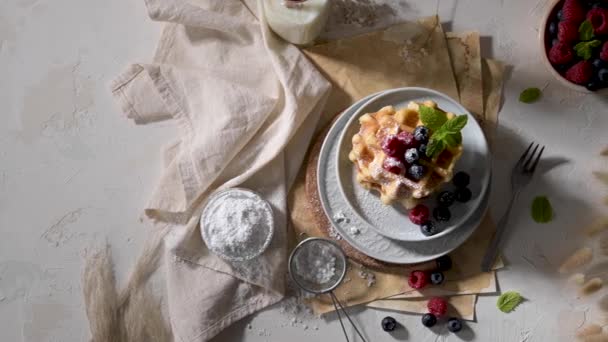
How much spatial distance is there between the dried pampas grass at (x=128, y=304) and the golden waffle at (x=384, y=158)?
576 mm

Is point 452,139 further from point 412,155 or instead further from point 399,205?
point 399,205

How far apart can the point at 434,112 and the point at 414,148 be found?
0.09 meters

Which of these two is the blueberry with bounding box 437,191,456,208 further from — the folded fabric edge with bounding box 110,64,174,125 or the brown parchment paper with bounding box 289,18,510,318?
the folded fabric edge with bounding box 110,64,174,125

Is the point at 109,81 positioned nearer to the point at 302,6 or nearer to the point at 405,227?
the point at 302,6

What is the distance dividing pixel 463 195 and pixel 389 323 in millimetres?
393

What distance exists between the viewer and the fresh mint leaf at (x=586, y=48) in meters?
1.51

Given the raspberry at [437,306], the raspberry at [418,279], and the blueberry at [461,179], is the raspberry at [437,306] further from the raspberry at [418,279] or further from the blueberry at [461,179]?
the blueberry at [461,179]

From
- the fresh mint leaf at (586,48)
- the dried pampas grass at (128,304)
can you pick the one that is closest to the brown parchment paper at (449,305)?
the dried pampas grass at (128,304)

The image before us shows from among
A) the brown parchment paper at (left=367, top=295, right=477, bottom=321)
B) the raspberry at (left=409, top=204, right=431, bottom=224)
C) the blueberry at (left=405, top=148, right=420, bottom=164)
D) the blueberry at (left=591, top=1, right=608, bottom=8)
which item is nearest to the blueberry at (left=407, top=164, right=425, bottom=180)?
the blueberry at (left=405, top=148, right=420, bottom=164)

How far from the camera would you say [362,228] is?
1.56 metres

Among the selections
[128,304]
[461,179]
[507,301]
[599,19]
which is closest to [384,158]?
[461,179]

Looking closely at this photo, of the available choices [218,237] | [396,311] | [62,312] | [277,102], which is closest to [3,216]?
[62,312]

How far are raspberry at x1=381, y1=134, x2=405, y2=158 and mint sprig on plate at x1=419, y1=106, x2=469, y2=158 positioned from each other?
61mm

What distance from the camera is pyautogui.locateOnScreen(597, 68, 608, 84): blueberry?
1.52 metres
